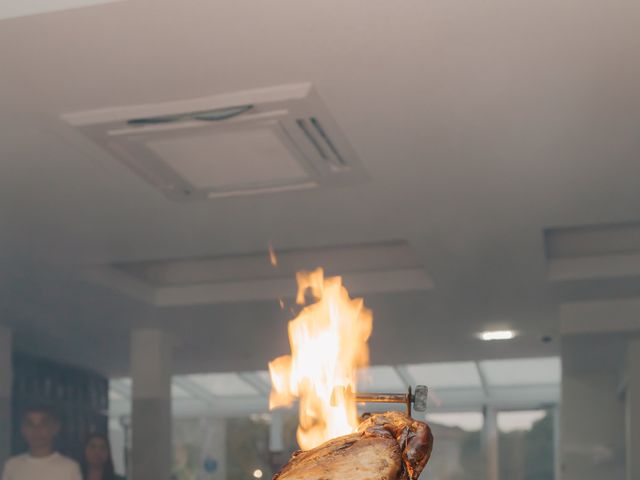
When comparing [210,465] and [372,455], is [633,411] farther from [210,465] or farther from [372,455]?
[372,455]

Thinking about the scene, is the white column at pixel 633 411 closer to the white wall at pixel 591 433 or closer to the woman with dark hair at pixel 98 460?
the white wall at pixel 591 433

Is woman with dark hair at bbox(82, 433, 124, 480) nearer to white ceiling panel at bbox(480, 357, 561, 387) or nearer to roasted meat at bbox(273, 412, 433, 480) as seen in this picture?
white ceiling panel at bbox(480, 357, 561, 387)

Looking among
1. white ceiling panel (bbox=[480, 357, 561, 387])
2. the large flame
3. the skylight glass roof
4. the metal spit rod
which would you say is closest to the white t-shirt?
the skylight glass roof

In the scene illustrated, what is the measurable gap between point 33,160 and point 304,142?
101 centimetres

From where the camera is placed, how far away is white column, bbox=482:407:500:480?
8.90 meters

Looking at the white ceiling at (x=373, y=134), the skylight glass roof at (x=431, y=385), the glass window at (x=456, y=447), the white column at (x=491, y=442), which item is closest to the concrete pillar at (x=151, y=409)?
the skylight glass roof at (x=431, y=385)

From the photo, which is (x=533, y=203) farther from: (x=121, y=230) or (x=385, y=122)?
(x=121, y=230)

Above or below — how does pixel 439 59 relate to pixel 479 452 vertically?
above

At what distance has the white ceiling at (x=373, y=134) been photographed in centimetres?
260

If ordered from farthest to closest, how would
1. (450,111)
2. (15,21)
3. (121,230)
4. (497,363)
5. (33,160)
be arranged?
(497,363) → (121,230) → (33,160) → (450,111) → (15,21)

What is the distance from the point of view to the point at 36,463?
6.25 metres

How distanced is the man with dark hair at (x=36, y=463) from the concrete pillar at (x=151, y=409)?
66 cm

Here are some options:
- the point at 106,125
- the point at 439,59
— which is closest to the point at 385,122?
the point at 439,59

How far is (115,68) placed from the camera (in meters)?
2.82
